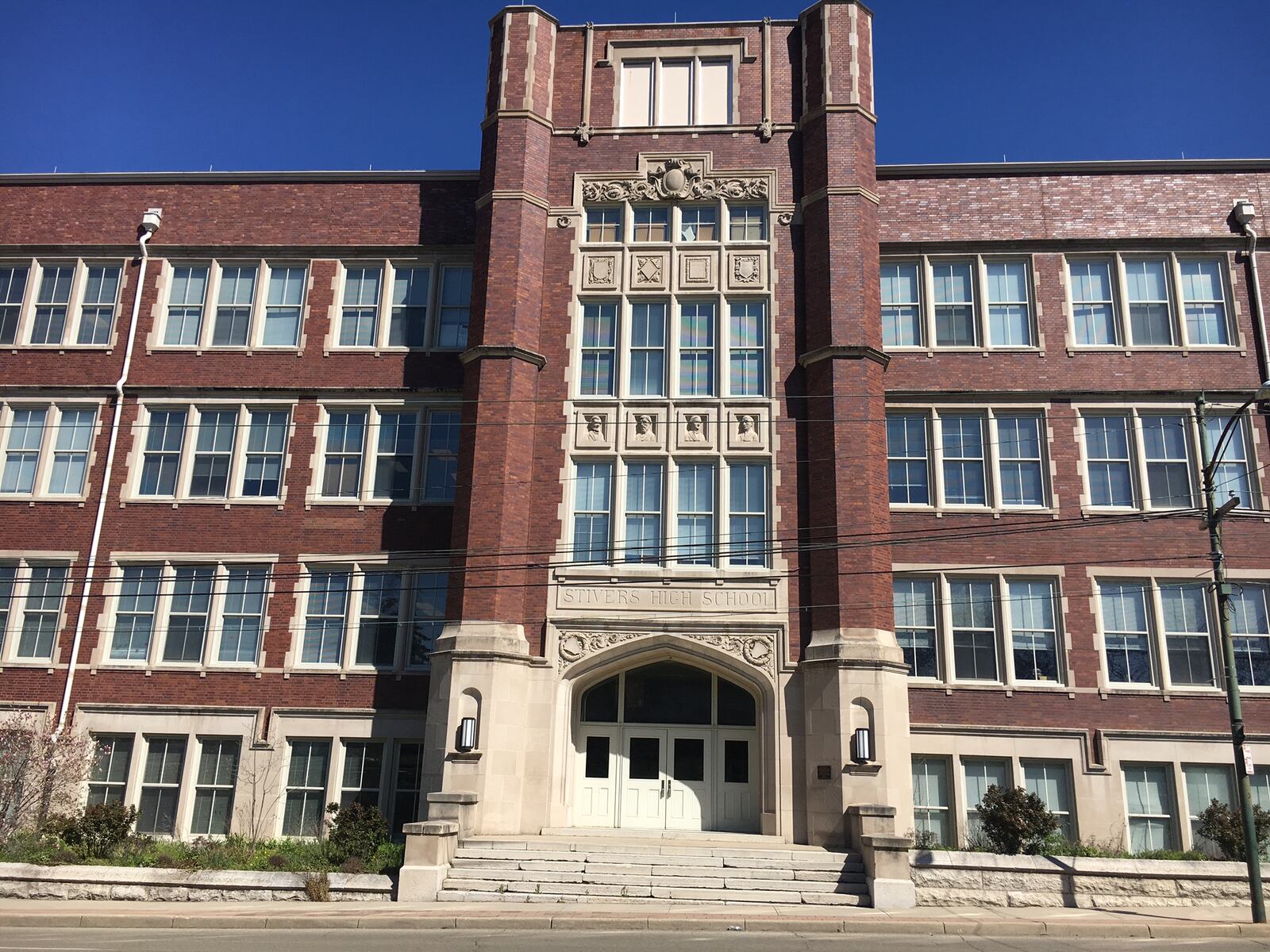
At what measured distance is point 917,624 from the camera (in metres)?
23.2

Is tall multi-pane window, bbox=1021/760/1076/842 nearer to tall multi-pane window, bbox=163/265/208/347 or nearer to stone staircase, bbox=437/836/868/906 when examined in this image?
stone staircase, bbox=437/836/868/906

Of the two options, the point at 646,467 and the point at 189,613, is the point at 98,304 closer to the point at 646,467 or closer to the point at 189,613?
the point at 189,613

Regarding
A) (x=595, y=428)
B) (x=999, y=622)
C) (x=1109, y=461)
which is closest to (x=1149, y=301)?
(x=1109, y=461)

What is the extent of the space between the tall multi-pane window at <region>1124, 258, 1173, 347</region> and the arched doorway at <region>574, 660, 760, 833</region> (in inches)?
482

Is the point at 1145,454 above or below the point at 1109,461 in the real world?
above

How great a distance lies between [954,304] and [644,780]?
12.9 meters

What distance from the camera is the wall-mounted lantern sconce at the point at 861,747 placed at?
20.1 m

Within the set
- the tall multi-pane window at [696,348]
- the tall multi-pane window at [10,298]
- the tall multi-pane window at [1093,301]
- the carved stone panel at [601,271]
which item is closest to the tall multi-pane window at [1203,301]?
the tall multi-pane window at [1093,301]

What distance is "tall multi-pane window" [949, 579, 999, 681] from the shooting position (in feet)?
74.9

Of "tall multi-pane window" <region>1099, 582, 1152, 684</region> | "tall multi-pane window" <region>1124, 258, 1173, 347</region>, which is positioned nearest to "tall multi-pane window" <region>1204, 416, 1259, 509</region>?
"tall multi-pane window" <region>1124, 258, 1173, 347</region>

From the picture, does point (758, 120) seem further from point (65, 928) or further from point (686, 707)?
point (65, 928)

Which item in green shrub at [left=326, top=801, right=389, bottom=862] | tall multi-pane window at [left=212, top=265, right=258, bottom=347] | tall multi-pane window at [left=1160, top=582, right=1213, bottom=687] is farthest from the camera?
tall multi-pane window at [left=212, top=265, right=258, bottom=347]

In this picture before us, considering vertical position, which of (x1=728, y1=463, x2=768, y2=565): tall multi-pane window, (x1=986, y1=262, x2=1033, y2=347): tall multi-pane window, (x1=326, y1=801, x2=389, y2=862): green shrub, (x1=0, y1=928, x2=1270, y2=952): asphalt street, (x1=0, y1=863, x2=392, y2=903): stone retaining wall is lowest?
(x1=0, y1=928, x2=1270, y2=952): asphalt street

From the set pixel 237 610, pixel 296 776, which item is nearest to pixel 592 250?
pixel 237 610
